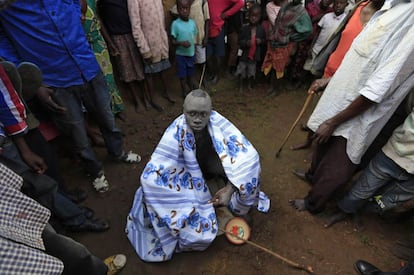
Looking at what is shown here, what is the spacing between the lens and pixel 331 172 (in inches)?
87.0

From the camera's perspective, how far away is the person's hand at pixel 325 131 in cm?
209

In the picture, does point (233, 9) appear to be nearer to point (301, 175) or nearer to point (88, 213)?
point (301, 175)

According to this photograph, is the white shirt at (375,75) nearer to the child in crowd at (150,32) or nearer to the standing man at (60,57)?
the standing man at (60,57)

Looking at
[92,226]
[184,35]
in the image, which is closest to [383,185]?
[92,226]

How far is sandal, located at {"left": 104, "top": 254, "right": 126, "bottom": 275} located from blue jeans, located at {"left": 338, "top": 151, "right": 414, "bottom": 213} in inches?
81.5

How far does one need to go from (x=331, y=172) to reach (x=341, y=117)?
51 centimetres

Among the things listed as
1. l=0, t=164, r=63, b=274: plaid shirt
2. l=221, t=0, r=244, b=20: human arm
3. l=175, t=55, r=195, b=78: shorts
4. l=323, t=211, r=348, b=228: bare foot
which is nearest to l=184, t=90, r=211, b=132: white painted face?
l=0, t=164, r=63, b=274: plaid shirt

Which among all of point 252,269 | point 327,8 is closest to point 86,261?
point 252,269

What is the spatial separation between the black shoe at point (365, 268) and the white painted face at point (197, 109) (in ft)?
5.83

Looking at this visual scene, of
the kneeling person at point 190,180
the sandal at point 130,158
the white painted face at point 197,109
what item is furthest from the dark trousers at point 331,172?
the sandal at point 130,158

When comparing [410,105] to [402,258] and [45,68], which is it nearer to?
[402,258]

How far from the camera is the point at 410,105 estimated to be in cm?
181

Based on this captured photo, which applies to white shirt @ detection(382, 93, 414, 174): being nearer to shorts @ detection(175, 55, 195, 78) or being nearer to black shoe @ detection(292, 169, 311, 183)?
black shoe @ detection(292, 169, 311, 183)

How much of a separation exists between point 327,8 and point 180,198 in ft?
12.7
